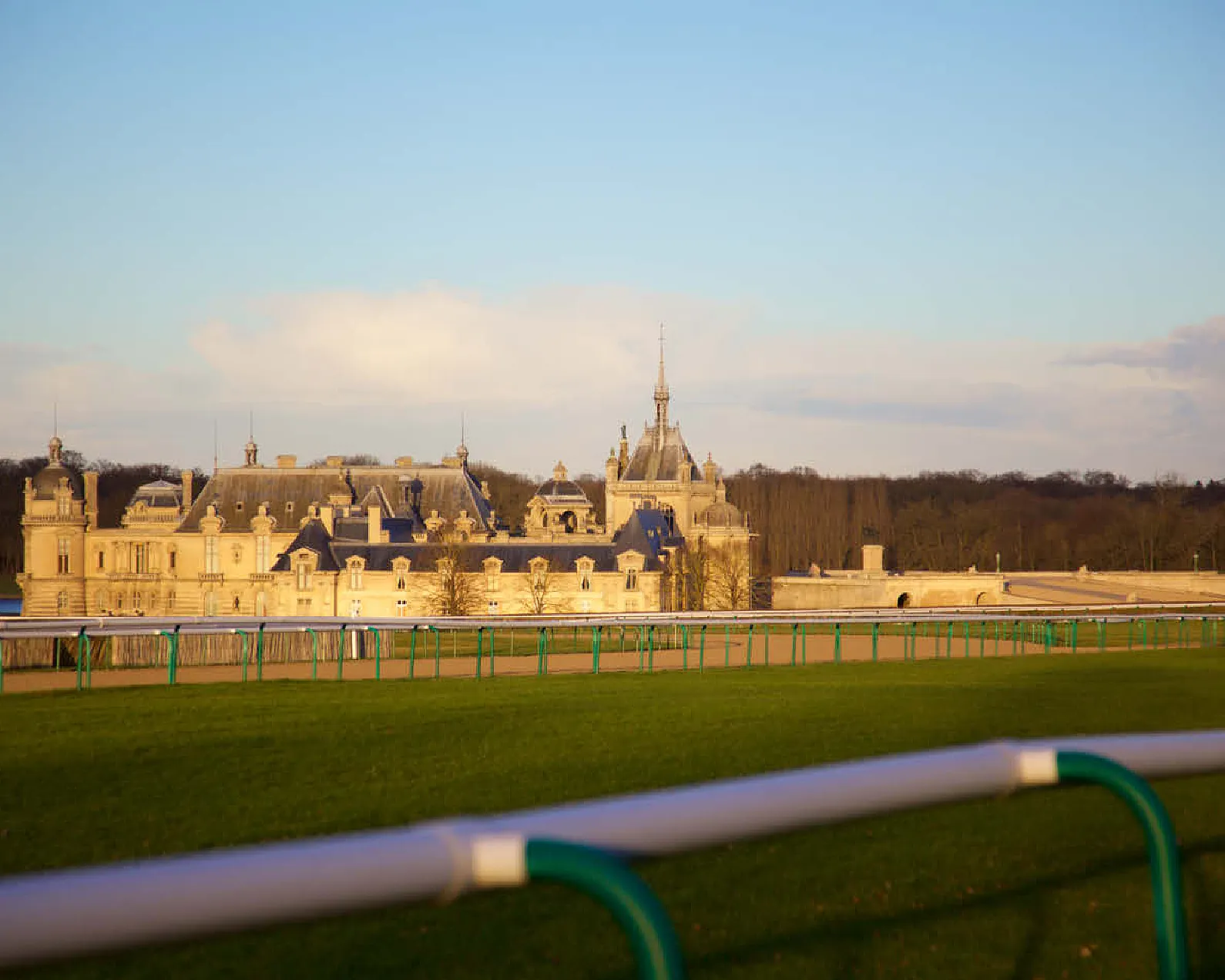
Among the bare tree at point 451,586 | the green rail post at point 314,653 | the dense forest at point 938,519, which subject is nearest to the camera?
the green rail post at point 314,653

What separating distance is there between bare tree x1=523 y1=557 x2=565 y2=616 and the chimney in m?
34.7

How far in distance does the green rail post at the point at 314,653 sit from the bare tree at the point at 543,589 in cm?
2746

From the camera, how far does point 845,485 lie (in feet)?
506

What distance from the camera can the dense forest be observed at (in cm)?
11425

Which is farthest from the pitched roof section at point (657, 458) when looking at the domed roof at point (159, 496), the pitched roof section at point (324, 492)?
the domed roof at point (159, 496)

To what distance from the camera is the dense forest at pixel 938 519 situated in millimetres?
114250

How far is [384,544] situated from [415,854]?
72.3 m

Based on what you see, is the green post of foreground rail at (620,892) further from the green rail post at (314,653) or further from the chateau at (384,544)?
the chateau at (384,544)

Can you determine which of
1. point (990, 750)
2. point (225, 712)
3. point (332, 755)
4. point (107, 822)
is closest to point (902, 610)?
point (225, 712)

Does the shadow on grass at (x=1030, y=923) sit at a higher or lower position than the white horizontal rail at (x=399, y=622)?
higher

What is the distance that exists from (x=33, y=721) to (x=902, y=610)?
110ft

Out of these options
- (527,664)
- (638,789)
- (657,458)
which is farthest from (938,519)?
(638,789)

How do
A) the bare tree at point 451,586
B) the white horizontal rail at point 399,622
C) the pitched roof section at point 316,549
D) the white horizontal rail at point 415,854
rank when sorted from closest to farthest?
the white horizontal rail at point 415,854 < the white horizontal rail at point 399,622 < the bare tree at point 451,586 < the pitched roof section at point 316,549

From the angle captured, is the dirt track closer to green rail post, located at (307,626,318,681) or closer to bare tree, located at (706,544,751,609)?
green rail post, located at (307,626,318,681)
